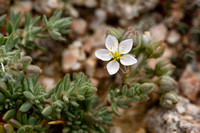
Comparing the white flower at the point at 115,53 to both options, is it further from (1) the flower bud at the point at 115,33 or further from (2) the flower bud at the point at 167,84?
(2) the flower bud at the point at 167,84

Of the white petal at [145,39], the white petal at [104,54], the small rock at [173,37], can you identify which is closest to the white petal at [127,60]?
the white petal at [104,54]

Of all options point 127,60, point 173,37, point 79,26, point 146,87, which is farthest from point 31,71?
point 173,37

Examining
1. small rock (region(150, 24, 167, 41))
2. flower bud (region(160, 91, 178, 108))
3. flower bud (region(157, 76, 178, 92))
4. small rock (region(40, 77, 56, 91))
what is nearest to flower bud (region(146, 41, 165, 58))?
flower bud (region(157, 76, 178, 92))

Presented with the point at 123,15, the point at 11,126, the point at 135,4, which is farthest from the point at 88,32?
the point at 11,126

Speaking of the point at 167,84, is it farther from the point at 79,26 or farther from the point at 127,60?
the point at 79,26

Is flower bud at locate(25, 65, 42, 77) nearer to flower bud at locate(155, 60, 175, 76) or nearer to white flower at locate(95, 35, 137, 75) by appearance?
white flower at locate(95, 35, 137, 75)

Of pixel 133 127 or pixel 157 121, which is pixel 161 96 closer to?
pixel 157 121
